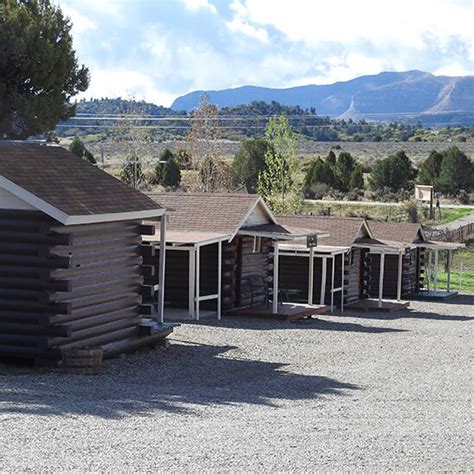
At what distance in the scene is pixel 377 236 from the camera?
37.0m

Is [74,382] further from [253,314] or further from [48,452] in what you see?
[253,314]

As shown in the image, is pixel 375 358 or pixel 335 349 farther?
pixel 335 349

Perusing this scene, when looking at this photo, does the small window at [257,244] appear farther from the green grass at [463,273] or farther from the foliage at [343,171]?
the foliage at [343,171]

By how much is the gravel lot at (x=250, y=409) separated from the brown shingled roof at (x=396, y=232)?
47.4 ft

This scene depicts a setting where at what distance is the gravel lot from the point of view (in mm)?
9844

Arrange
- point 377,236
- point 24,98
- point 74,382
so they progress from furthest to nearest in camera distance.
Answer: point 377,236 → point 24,98 → point 74,382

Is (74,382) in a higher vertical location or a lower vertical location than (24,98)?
lower

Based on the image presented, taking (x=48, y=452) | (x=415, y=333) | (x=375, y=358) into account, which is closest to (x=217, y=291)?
(x=415, y=333)

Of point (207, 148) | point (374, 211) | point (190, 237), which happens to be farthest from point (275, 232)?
point (374, 211)

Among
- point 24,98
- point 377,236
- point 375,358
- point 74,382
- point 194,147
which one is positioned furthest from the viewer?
point 194,147

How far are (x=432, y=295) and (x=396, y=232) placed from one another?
10.5 ft

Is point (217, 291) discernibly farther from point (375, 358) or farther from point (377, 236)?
point (377, 236)

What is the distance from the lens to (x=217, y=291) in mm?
26641

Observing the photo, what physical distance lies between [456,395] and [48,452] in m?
7.39
